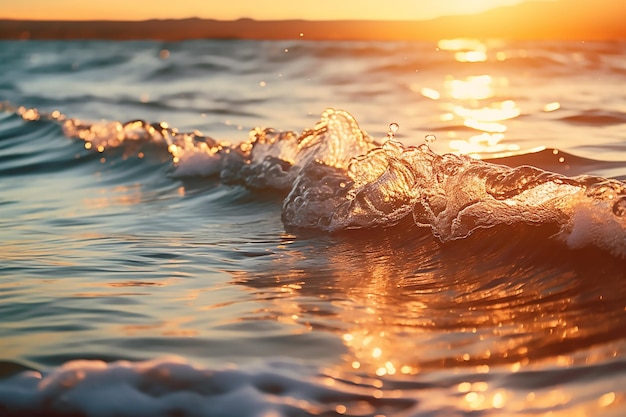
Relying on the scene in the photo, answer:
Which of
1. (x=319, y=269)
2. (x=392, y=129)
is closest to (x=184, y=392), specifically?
(x=319, y=269)

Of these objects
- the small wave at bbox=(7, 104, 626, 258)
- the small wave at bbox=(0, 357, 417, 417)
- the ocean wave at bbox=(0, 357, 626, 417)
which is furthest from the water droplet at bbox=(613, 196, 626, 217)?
the small wave at bbox=(0, 357, 417, 417)

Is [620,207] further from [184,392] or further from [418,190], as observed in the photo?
[184,392]

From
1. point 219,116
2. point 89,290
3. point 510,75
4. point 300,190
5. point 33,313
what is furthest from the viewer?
point 510,75

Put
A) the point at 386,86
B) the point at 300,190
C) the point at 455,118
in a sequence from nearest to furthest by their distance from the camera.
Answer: the point at 300,190 → the point at 455,118 → the point at 386,86

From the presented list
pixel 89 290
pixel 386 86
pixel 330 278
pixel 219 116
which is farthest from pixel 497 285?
pixel 386 86

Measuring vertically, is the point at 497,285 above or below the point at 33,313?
below

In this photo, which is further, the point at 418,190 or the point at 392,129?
the point at 392,129

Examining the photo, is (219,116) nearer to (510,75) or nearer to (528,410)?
(510,75)

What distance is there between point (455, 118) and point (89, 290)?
7232 millimetres

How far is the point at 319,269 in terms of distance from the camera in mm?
4512

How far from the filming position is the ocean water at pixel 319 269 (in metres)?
2.90

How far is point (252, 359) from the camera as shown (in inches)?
123

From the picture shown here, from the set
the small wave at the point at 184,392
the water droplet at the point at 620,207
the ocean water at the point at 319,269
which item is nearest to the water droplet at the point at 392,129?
the ocean water at the point at 319,269

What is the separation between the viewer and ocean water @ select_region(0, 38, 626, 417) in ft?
9.51
